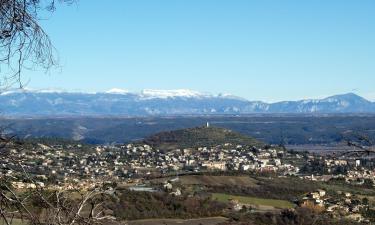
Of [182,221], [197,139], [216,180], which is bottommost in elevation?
[216,180]

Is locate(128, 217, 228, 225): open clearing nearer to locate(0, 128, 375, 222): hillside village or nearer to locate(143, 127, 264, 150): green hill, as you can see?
locate(0, 128, 375, 222): hillside village

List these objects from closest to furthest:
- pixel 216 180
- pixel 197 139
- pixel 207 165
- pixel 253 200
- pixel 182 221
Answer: pixel 182 221 < pixel 253 200 < pixel 216 180 < pixel 207 165 < pixel 197 139

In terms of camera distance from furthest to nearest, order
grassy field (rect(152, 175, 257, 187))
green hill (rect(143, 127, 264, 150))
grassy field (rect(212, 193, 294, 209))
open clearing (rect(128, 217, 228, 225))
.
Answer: green hill (rect(143, 127, 264, 150)) → grassy field (rect(152, 175, 257, 187)) → grassy field (rect(212, 193, 294, 209)) → open clearing (rect(128, 217, 228, 225))

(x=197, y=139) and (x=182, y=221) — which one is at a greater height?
(x=197, y=139)

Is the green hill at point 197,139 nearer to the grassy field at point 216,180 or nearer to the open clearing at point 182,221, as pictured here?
the grassy field at point 216,180

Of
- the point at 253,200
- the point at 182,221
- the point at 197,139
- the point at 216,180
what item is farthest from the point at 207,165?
the point at 182,221

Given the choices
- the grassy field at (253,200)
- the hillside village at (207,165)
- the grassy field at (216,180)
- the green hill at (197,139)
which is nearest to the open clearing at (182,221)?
the hillside village at (207,165)

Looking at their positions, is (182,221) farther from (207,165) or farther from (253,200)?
(207,165)

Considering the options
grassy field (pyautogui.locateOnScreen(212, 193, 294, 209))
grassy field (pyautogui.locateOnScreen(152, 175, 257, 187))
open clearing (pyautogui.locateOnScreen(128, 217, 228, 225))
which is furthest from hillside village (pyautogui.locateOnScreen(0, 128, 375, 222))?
open clearing (pyautogui.locateOnScreen(128, 217, 228, 225))

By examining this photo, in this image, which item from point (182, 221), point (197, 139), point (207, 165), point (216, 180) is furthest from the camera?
point (197, 139)
